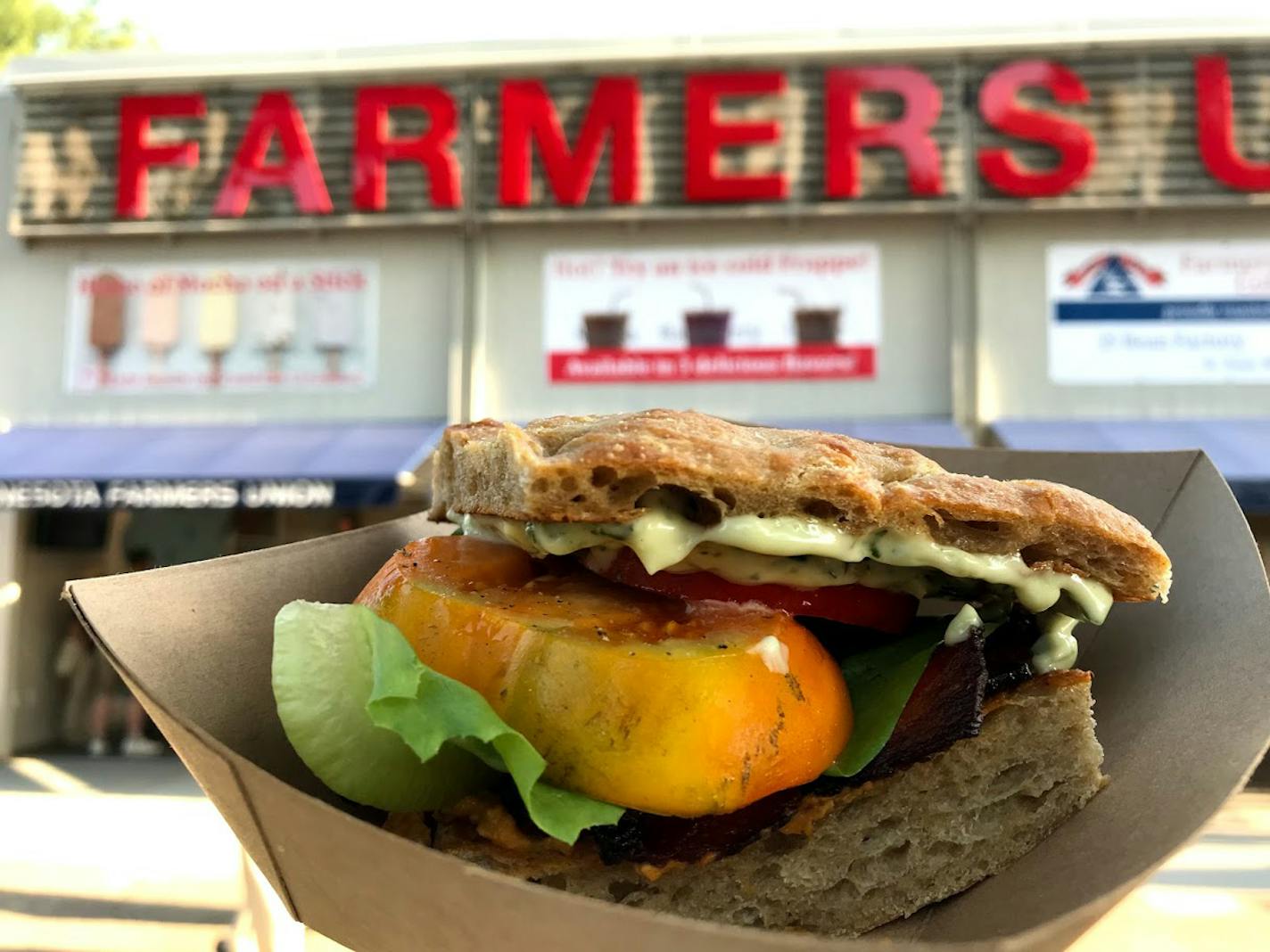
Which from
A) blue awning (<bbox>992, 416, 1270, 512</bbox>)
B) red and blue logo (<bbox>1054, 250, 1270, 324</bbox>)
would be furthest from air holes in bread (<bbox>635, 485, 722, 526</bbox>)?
red and blue logo (<bbox>1054, 250, 1270, 324</bbox>)

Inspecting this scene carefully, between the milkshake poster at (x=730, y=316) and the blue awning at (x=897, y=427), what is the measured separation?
46 cm

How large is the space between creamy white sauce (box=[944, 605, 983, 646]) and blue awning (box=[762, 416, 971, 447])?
6354mm

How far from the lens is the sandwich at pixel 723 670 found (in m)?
1.02

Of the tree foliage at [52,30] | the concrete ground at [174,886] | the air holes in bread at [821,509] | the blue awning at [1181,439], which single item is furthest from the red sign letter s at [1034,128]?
the tree foliage at [52,30]

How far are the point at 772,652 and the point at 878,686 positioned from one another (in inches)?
9.7

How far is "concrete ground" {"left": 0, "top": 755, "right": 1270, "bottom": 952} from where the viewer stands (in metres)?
2.99

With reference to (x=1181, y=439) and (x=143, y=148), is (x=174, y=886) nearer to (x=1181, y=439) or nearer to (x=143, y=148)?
(x=143, y=148)

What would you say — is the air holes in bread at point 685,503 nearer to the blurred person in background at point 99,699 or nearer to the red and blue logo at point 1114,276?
the red and blue logo at point 1114,276

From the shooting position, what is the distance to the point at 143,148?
9.09 metres

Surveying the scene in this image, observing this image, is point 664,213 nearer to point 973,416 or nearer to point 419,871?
point 973,416

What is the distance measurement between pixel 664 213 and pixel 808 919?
25.9ft

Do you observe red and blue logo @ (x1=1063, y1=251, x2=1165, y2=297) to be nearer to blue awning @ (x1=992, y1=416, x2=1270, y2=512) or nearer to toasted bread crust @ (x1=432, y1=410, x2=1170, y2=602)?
blue awning @ (x1=992, y1=416, x2=1270, y2=512)

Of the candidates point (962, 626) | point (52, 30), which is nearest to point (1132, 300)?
point (962, 626)

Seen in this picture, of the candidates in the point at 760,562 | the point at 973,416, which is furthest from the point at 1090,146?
the point at 760,562
